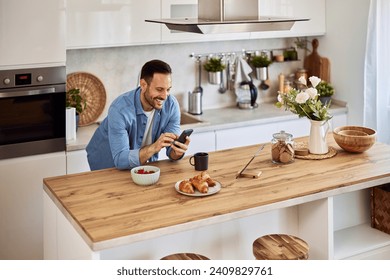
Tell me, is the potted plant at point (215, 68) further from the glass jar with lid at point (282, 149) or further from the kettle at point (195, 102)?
the glass jar with lid at point (282, 149)

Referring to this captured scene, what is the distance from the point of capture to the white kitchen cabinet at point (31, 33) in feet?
13.5

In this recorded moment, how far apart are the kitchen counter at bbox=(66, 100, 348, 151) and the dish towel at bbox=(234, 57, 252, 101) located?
14 cm

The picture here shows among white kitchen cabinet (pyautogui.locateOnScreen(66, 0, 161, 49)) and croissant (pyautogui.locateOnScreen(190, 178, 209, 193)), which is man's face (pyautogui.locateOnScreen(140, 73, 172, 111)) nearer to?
croissant (pyautogui.locateOnScreen(190, 178, 209, 193))

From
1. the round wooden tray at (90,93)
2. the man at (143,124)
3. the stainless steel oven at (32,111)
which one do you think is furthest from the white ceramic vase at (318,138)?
the round wooden tray at (90,93)

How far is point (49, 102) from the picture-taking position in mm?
4391

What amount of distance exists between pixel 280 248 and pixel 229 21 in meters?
1.17

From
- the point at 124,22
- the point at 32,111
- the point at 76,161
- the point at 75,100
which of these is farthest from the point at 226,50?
the point at 32,111

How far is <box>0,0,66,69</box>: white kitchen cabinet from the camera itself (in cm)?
411

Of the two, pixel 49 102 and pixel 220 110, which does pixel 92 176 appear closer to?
pixel 49 102

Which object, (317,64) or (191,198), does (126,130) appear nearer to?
(191,198)

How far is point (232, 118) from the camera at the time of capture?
5234 mm

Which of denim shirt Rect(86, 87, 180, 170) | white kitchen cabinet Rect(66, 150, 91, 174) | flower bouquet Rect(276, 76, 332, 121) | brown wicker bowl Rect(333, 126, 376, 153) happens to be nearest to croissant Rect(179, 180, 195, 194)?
denim shirt Rect(86, 87, 180, 170)

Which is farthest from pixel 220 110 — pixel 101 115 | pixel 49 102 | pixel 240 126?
pixel 49 102

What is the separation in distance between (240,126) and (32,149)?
1640mm
